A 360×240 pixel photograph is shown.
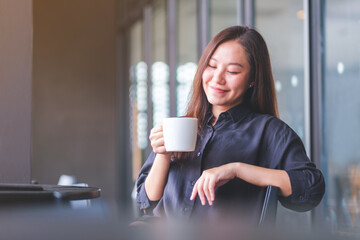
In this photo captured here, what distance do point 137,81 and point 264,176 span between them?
6421 millimetres

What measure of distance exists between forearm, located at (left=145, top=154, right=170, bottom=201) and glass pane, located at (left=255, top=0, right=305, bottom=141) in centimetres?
204

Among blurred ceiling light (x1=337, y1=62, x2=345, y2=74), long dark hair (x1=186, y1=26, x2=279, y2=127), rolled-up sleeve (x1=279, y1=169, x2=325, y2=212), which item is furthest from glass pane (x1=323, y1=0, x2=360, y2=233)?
rolled-up sleeve (x1=279, y1=169, x2=325, y2=212)

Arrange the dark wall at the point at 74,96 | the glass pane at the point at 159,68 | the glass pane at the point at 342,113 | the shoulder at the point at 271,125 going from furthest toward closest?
the dark wall at the point at 74,96 < the glass pane at the point at 159,68 < the glass pane at the point at 342,113 < the shoulder at the point at 271,125

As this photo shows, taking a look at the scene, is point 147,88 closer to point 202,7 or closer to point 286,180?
point 202,7

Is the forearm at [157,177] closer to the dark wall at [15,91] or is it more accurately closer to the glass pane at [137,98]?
the dark wall at [15,91]

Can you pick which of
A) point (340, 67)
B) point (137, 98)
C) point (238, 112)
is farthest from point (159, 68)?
point (238, 112)

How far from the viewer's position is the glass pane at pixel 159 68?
609 centimetres

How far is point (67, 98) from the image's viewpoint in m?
8.39

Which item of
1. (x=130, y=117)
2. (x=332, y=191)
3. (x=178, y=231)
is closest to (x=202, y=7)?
(x=332, y=191)

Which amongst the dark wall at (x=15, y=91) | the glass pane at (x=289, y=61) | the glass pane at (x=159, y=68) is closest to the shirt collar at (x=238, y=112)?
the dark wall at (x=15, y=91)

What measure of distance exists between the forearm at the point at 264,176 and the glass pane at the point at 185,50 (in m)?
3.83

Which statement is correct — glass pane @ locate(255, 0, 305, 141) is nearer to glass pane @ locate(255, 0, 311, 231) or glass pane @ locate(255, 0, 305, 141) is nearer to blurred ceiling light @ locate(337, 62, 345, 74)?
glass pane @ locate(255, 0, 311, 231)

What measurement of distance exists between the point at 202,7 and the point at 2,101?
11.3ft

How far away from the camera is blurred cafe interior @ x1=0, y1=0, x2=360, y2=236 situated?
1707 mm
